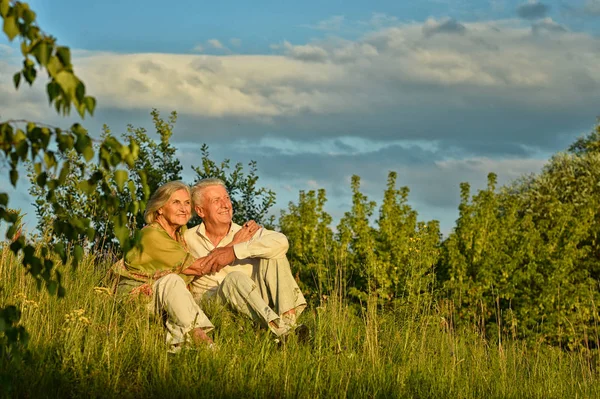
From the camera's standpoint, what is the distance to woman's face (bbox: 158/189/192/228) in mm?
7004

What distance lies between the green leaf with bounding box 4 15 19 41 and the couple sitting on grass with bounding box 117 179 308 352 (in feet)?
11.7

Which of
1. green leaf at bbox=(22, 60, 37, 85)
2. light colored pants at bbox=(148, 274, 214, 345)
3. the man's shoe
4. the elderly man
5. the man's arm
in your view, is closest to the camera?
green leaf at bbox=(22, 60, 37, 85)

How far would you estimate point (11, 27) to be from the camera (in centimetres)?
276

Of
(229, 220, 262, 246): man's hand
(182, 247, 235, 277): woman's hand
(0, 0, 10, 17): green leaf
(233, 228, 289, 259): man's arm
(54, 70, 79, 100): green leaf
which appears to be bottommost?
(182, 247, 235, 277): woman's hand

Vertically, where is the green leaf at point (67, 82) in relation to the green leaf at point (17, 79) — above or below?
below

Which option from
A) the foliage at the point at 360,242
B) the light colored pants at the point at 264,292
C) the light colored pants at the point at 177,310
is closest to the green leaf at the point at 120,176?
the light colored pants at the point at 177,310

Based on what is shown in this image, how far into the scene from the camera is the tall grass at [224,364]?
517 centimetres

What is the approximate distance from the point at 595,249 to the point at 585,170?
3.26 metres

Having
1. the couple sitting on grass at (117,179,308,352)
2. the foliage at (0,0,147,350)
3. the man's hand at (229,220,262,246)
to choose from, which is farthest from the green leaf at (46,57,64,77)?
the man's hand at (229,220,262,246)

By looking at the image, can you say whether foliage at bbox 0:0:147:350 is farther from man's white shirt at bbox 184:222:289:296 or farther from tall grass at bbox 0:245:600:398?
man's white shirt at bbox 184:222:289:296

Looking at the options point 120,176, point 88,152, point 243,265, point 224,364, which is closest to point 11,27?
point 88,152

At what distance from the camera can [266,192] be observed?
407 inches

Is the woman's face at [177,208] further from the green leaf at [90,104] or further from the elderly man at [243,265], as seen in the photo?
the green leaf at [90,104]

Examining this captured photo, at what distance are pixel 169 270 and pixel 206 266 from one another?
1.13 feet
